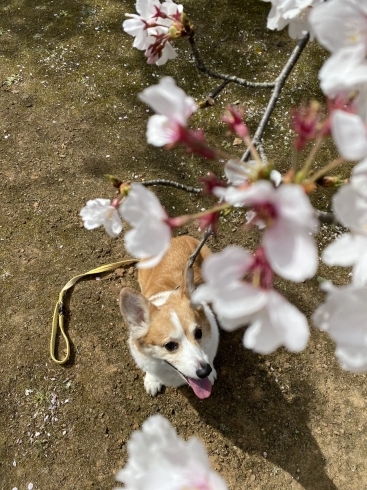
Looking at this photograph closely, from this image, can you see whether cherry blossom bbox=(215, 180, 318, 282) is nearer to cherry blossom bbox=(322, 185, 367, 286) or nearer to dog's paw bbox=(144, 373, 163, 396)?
cherry blossom bbox=(322, 185, 367, 286)

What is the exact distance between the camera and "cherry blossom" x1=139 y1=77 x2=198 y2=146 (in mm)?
637

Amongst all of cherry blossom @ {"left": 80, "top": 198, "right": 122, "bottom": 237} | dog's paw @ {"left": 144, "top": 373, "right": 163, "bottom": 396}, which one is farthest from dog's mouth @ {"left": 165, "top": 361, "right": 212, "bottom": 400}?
cherry blossom @ {"left": 80, "top": 198, "right": 122, "bottom": 237}

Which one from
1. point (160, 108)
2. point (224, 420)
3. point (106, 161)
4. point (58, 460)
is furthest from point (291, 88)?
point (160, 108)

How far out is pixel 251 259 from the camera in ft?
1.86

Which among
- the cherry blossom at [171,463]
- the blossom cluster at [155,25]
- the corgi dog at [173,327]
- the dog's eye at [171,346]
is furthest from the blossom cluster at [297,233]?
the dog's eye at [171,346]

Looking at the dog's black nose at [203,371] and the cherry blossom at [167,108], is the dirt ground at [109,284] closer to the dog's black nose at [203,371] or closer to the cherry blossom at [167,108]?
the dog's black nose at [203,371]

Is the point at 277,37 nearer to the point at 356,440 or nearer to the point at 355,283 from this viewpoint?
the point at 356,440

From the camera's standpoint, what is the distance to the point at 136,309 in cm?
248

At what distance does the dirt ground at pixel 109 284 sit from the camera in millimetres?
2809

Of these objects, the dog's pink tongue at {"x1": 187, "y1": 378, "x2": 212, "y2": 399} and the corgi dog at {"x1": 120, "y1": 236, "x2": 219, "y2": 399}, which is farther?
the dog's pink tongue at {"x1": 187, "y1": 378, "x2": 212, "y2": 399}

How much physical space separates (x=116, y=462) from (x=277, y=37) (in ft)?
14.6

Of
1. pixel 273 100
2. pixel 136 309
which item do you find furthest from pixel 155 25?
pixel 136 309

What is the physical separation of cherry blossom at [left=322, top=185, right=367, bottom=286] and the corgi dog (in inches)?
63.2

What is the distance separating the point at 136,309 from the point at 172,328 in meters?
0.23
